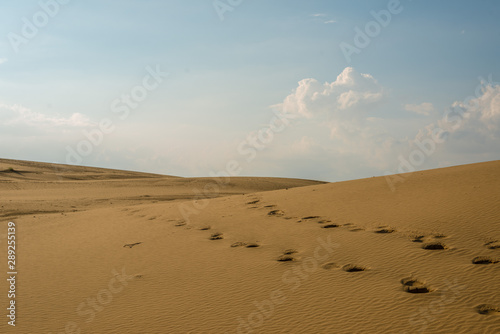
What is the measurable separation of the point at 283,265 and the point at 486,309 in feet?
12.4

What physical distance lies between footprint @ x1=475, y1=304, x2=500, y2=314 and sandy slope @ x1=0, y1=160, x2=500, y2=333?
0.09 m

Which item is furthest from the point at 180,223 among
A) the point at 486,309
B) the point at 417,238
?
the point at 486,309

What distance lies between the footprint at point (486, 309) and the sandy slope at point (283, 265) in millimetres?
89

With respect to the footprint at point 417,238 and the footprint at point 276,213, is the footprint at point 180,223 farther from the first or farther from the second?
the footprint at point 417,238

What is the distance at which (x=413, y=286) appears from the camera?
6.75m

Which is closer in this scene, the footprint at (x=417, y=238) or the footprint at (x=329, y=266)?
the footprint at (x=329, y=266)

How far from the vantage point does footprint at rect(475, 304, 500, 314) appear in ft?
18.8

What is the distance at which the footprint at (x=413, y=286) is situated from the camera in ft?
21.6

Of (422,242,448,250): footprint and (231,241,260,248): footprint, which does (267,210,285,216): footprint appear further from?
(422,242,448,250): footprint

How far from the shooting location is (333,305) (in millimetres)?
6434

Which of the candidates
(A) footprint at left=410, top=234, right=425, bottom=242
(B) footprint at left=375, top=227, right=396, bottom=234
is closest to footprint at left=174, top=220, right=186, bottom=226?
(B) footprint at left=375, top=227, right=396, bottom=234

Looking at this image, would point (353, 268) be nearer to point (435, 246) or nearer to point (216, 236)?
point (435, 246)

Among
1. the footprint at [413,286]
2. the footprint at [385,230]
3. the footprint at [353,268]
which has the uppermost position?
the footprint at [385,230]

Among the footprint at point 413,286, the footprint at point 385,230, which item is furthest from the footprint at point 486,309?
the footprint at point 385,230
